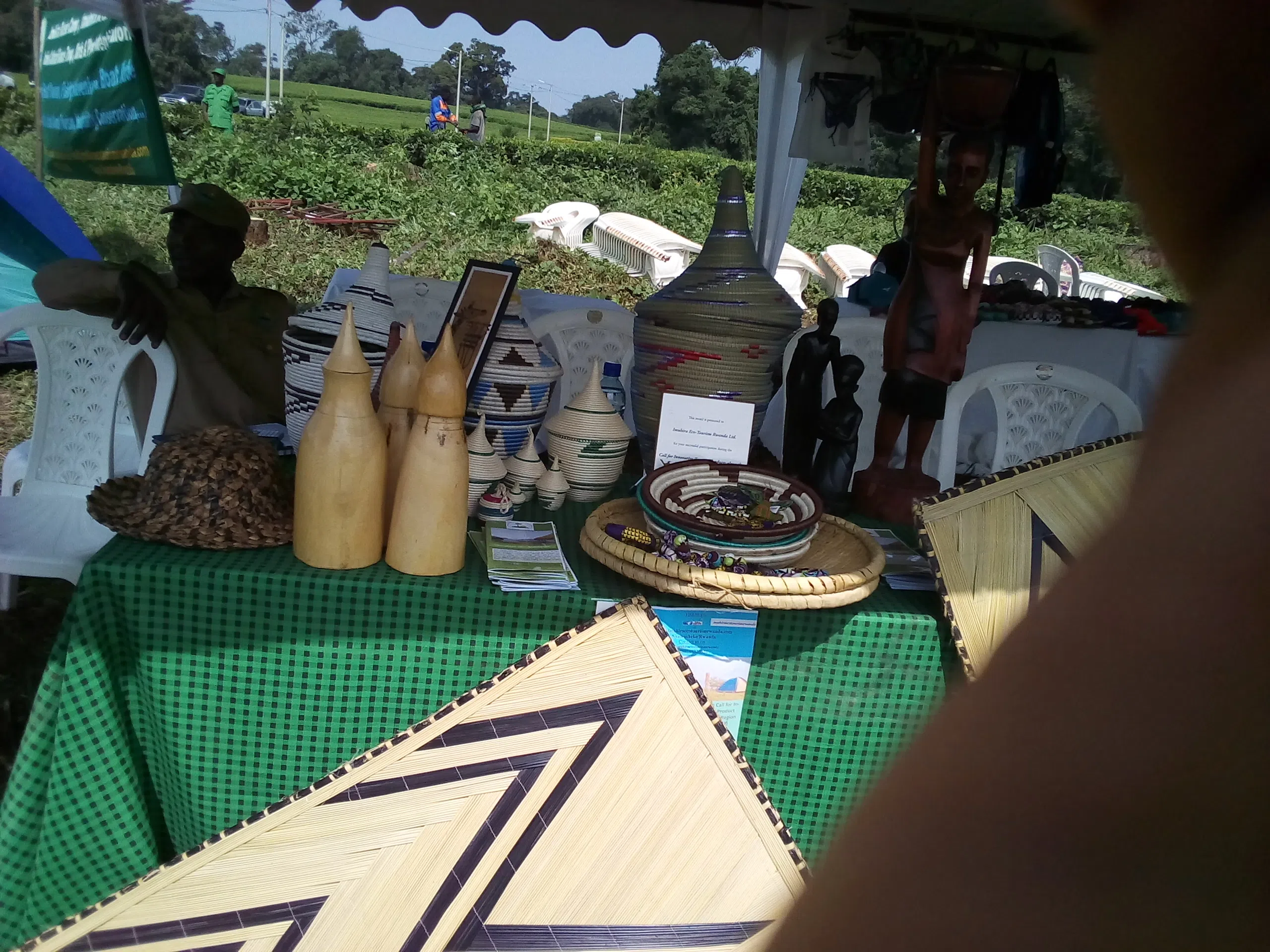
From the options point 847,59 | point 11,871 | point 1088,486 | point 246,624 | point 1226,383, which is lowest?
point 11,871

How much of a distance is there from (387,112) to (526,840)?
26.4m

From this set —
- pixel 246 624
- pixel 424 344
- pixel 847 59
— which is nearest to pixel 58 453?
pixel 424 344

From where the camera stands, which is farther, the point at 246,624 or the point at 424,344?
the point at 424,344

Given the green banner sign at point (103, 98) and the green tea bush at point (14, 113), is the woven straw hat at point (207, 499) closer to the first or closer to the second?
the green banner sign at point (103, 98)

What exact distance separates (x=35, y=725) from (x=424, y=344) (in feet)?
3.19

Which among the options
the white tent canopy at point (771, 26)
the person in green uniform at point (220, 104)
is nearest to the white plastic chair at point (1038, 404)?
the white tent canopy at point (771, 26)

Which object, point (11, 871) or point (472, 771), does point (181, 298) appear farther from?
point (472, 771)

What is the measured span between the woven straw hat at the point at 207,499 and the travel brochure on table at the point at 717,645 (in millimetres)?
566

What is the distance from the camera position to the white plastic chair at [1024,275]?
584 cm

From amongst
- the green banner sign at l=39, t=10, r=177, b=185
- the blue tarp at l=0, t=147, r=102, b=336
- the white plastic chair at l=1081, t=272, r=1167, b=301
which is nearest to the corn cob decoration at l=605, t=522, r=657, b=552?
the green banner sign at l=39, t=10, r=177, b=185

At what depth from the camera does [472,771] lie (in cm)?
124

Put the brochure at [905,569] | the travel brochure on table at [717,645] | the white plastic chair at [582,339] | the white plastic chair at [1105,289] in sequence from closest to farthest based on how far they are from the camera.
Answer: the travel brochure on table at [717,645] < the brochure at [905,569] < the white plastic chair at [582,339] < the white plastic chair at [1105,289]

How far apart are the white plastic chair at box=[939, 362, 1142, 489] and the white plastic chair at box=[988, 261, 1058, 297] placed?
3605mm

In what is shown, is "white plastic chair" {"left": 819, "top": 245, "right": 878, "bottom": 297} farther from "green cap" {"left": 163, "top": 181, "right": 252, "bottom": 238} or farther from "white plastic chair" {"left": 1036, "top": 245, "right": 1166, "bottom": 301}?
"green cap" {"left": 163, "top": 181, "right": 252, "bottom": 238}
